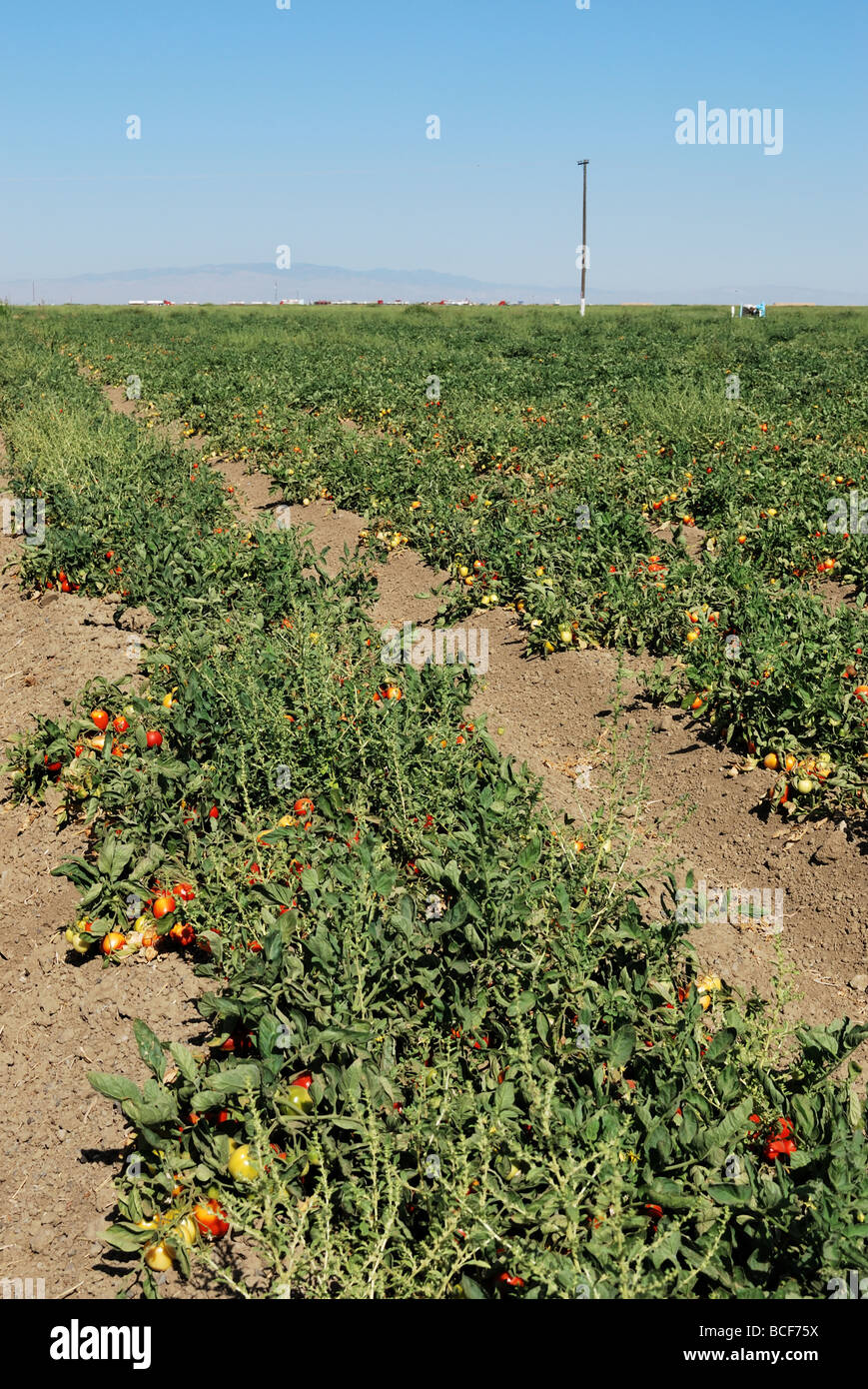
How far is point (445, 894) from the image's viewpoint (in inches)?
126

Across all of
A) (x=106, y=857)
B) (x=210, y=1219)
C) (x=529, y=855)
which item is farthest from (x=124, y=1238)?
(x=529, y=855)

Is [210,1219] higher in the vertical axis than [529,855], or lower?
lower

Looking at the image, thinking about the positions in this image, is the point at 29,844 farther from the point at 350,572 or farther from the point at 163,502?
the point at 163,502

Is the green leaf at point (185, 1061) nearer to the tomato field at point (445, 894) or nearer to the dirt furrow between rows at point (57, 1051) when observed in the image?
the tomato field at point (445, 894)

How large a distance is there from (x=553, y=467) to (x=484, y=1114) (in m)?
7.31

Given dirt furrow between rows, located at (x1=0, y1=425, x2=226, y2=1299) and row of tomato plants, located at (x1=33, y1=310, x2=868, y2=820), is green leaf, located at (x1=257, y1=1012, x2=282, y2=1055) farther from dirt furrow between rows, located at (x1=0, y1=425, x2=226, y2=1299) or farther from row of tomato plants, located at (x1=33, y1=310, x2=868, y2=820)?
row of tomato plants, located at (x1=33, y1=310, x2=868, y2=820)

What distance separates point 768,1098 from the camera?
8.43ft

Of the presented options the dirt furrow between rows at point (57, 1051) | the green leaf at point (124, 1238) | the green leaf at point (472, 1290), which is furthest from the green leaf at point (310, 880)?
the green leaf at point (472, 1290)

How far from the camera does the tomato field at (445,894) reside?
2211 millimetres

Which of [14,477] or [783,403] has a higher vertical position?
[783,403]

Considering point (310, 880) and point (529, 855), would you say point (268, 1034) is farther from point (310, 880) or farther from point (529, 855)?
point (529, 855)

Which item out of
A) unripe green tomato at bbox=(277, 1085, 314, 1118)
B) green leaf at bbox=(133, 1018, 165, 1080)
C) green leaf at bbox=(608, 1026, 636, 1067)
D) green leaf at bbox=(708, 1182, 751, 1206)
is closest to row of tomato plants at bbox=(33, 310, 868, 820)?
green leaf at bbox=(608, 1026, 636, 1067)

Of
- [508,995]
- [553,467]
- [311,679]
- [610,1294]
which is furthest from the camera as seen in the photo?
[553,467]
